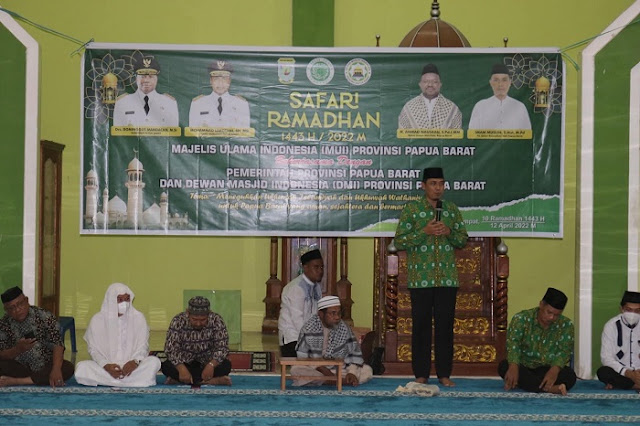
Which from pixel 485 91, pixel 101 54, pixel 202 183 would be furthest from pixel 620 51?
pixel 101 54

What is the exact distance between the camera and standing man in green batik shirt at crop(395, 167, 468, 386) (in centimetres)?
609

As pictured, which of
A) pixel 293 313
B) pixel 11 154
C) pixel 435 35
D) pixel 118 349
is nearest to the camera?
pixel 118 349

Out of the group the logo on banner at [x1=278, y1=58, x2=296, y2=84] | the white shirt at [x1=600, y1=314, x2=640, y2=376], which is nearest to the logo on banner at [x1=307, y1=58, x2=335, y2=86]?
the logo on banner at [x1=278, y1=58, x2=296, y2=84]

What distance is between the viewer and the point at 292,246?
29.4 feet

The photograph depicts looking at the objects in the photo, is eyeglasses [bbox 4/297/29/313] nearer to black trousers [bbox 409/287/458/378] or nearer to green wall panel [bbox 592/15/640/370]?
black trousers [bbox 409/287/458/378]

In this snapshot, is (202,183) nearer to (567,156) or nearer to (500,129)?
(500,129)

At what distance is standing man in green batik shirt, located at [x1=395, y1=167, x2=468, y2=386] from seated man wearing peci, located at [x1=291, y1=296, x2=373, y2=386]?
37cm

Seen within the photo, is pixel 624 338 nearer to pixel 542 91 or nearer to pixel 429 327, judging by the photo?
pixel 429 327

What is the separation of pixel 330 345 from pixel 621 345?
1918 millimetres

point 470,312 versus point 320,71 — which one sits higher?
point 320,71

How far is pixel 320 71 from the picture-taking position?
259 inches

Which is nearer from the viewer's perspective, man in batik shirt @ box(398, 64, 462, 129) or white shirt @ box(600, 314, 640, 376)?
white shirt @ box(600, 314, 640, 376)

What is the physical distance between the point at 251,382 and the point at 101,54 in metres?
2.42

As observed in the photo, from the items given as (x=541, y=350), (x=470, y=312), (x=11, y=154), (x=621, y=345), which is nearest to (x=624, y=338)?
(x=621, y=345)
